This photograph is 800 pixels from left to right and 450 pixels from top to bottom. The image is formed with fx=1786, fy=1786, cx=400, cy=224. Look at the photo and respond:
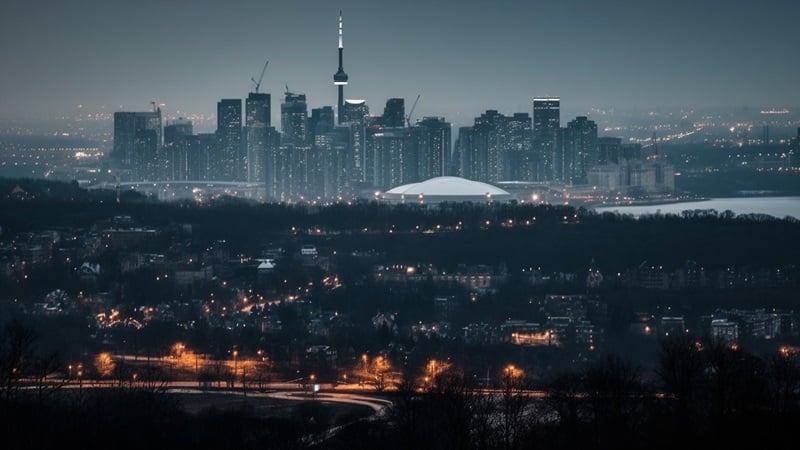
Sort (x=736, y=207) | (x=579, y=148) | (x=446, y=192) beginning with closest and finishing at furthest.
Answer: (x=736, y=207) → (x=446, y=192) → (x=579, y=148)

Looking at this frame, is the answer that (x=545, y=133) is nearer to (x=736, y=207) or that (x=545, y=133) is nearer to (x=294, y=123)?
(x=294, y=123)

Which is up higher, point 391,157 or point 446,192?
point 391,157

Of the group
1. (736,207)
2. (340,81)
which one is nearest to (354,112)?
(340,81)

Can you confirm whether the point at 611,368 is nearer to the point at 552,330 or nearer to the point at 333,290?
the point at 552,330

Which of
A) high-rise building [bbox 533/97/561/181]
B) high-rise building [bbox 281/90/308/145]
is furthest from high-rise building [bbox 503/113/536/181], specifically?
high-rise building [bbox 281/90/308/145]

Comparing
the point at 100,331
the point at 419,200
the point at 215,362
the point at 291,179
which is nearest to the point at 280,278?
the point at 100,331
